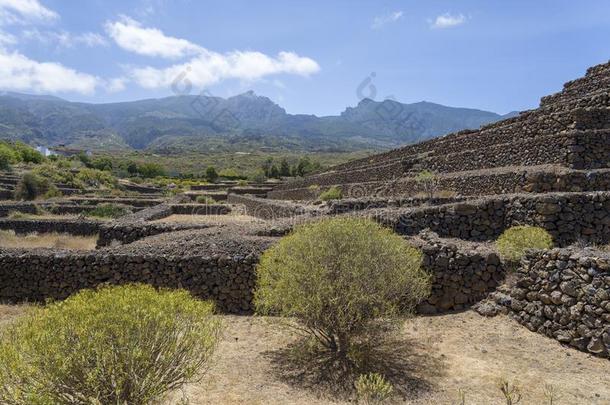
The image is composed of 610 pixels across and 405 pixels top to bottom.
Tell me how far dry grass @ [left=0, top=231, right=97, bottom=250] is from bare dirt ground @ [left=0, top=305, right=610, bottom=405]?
13618 millimetres

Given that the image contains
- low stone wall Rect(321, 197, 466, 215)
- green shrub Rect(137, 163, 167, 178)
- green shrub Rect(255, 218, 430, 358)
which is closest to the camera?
green shrub Rect(255, 218, 430, 358)

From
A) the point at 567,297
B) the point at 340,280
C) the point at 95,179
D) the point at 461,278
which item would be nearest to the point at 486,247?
the point at 461,278

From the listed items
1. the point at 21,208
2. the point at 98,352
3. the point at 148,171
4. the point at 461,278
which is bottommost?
the point at 21,208

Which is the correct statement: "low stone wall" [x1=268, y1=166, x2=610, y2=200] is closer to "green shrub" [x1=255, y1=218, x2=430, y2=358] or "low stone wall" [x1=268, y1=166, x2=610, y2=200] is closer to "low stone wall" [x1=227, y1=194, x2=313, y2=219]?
"low stone wall" [x1=227, y1=194, x2=313, y2=219]

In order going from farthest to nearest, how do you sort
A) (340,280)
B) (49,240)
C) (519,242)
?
(49,240)
(519,242)
(340,280)

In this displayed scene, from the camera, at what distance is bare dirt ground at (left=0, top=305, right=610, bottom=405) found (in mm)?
5504

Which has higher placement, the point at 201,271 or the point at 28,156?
the point at 28,156

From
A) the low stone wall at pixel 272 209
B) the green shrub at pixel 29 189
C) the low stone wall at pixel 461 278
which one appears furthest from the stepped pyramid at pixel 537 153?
the green shrub at pixel 29 189

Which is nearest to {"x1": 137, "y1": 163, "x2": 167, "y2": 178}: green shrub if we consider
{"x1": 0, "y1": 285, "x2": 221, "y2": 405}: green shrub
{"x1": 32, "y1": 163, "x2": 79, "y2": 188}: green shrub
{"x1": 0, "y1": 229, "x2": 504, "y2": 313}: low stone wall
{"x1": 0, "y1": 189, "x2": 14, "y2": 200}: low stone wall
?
{"x1": 32, "y1": 163, "x2": 79, "y2": 188}: green shrub

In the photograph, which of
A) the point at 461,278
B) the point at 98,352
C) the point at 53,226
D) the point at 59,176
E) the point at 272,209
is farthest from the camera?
the point at 59,176

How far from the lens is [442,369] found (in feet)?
20.7

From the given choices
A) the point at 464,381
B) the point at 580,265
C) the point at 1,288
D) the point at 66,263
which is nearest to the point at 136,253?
the point at 66,263

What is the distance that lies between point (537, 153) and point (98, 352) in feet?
55.7

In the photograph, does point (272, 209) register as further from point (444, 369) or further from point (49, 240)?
point (444, 369)
